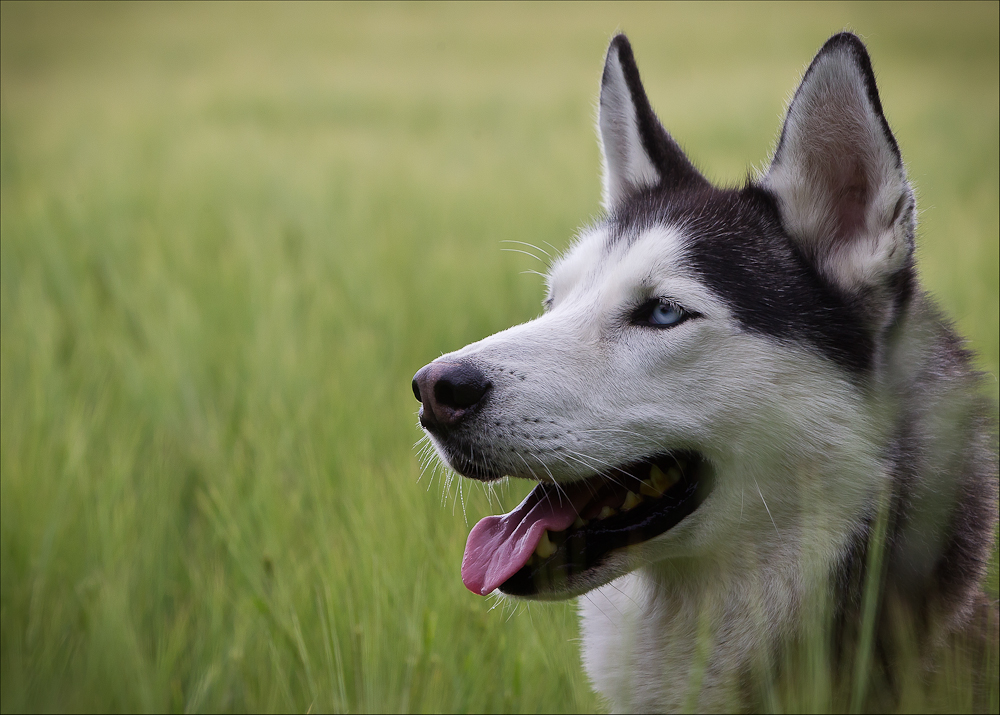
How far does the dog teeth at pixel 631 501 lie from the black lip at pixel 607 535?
0.05ft

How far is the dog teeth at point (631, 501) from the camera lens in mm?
1883

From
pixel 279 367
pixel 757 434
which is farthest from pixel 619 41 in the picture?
pixel 279 367

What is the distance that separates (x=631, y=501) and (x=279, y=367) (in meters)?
2.33

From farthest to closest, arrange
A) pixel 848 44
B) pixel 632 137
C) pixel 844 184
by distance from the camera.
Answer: pixel 632 137
pixel 844 184
pixel 848 44

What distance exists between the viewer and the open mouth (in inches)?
69.8

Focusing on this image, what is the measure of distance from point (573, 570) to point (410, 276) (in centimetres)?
362

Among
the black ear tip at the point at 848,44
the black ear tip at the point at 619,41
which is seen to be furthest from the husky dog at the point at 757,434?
the black ear tip at the point at 619,41

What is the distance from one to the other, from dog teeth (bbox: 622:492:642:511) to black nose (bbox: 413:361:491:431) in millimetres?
488

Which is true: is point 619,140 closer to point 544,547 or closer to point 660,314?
point 660,314

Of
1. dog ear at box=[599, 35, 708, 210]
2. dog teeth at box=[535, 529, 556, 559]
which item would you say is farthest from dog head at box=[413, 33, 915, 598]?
dog ear at box=[599, 35, 708, 210]

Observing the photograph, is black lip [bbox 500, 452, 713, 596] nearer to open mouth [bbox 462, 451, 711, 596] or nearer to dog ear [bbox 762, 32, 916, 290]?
open mouth [bbox 462, 451, 711, 596]

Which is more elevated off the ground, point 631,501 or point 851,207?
point 851,207

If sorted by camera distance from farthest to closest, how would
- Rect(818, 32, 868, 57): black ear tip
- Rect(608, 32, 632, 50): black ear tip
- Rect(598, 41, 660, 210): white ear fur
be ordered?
Rect(598, 41, 660, 210): white ear fur < Rect(608, 32, 632, 50): black ear tip < Rect(818, 32, 868, 57): black ear tip

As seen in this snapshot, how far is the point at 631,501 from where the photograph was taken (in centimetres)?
189
